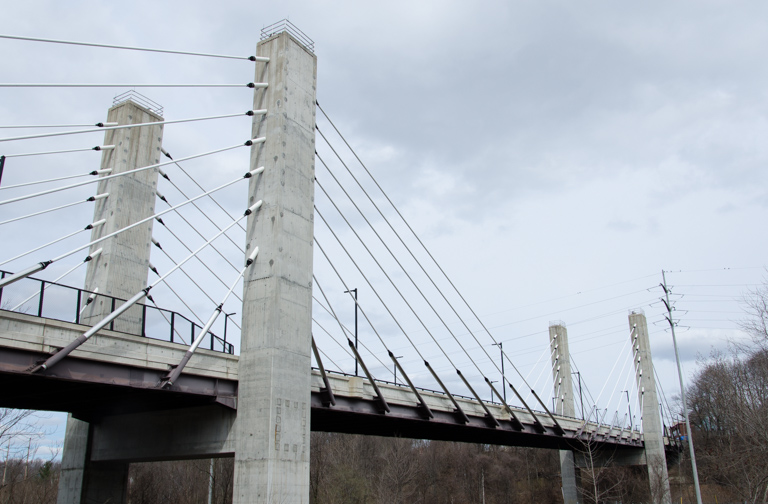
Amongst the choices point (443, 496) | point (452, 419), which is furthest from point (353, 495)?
point (443, 496)

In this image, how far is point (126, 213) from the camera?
3027 cm

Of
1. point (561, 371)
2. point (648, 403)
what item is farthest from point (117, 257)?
point (648, 403)

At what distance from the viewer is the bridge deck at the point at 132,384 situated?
18297 mm

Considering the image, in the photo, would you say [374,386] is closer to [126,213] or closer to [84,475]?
[84,475]

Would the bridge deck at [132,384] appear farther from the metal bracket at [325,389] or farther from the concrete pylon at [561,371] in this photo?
the concrete pylon at [561,371]

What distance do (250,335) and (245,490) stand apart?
5.42 m

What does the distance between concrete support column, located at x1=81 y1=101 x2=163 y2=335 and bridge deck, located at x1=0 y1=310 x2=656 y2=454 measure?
5278 millimetres

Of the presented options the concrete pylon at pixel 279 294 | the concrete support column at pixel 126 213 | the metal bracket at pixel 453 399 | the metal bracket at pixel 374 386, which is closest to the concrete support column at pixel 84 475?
the concrete support column at pixel 126 213

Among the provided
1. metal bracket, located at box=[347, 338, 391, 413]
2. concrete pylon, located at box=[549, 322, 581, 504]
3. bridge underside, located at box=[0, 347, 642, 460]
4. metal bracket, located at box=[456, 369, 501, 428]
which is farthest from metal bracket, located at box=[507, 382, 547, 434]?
concrete pylon, located at box=[549, 322, 581, 504]

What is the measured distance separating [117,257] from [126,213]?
7.10 feet

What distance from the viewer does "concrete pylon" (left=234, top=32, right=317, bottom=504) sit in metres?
22.5

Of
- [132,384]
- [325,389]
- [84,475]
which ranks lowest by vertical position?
[84,475]

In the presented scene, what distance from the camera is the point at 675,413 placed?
95250 millimetres

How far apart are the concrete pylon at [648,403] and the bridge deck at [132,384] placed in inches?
1453
